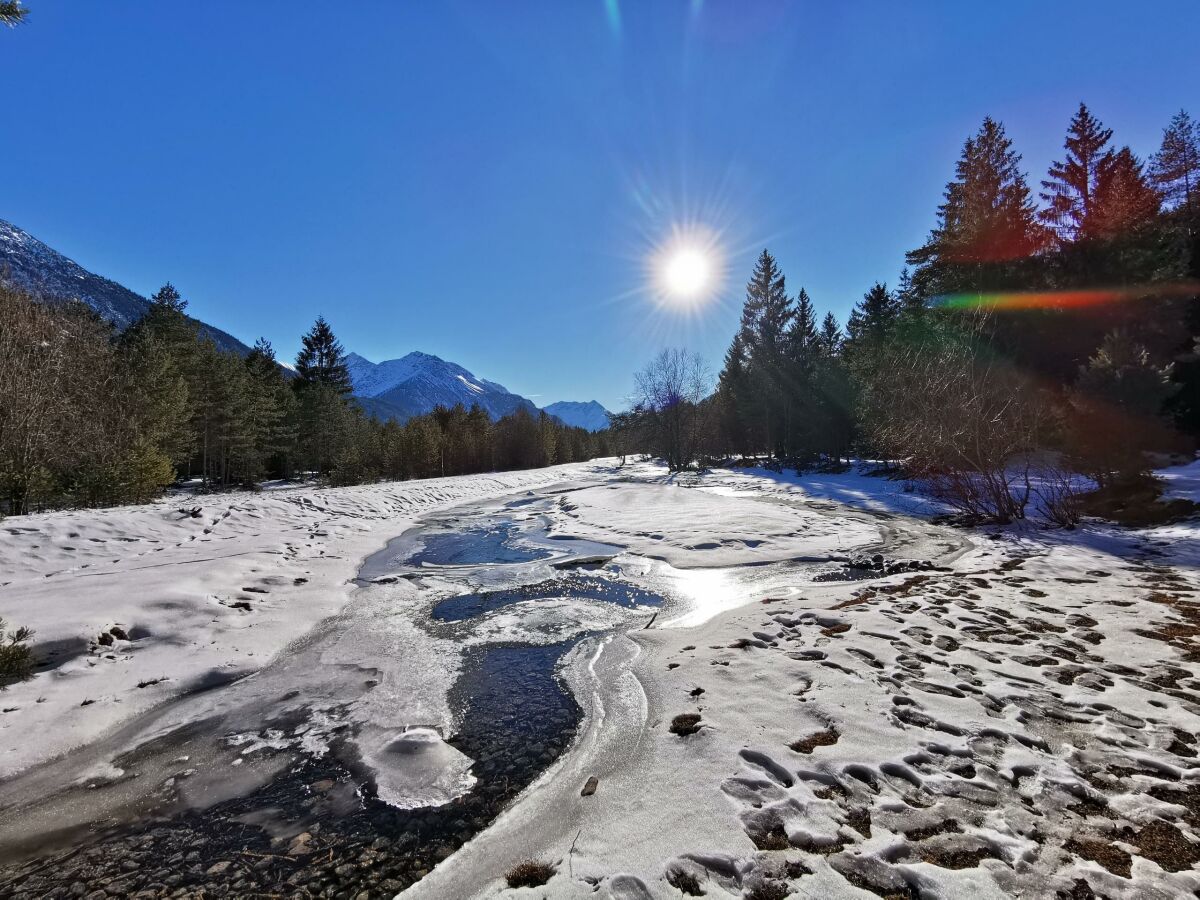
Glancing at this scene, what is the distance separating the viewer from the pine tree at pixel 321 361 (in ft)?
144

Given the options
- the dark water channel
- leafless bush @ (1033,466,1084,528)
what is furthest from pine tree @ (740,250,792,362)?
the dark water channel

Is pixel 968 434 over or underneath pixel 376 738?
over

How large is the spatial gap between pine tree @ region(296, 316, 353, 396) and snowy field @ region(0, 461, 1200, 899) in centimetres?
4055

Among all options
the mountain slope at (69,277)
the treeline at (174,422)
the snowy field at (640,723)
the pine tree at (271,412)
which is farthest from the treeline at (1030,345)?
the mountain slope at (69,277)

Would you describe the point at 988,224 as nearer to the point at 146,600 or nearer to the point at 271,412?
the point at 146,600

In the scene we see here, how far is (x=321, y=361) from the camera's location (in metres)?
45.4

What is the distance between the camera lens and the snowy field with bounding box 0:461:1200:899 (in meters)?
2.34

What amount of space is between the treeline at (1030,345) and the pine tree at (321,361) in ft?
136

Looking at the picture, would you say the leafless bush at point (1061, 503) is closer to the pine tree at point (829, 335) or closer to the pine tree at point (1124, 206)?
the pine tree at point (1124, 206)

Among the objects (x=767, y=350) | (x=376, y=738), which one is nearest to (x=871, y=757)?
(x=376, y=738)

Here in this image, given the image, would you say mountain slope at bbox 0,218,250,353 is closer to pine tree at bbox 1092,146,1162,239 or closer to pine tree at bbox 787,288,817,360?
pine tree at bbox 787,288,817,360

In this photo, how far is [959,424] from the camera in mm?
12773

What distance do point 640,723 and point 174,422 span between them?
102ft

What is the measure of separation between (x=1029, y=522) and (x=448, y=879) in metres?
Result: 14.7
